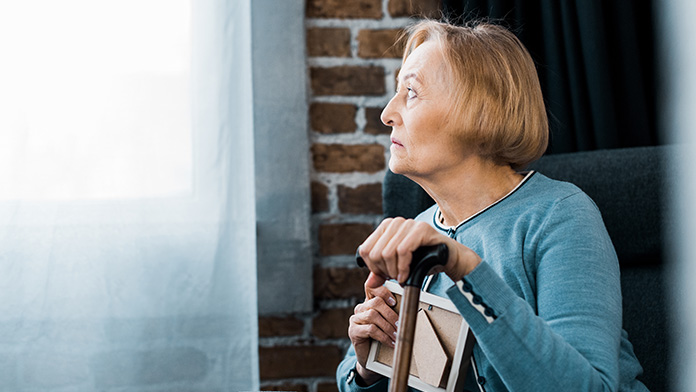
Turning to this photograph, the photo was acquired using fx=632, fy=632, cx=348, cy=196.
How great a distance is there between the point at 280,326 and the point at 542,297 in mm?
766

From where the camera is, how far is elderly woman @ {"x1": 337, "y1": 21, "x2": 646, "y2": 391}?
67cm

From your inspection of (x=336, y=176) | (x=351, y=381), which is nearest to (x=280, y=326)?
(x=336, y=176)

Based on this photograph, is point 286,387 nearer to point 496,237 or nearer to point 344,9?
point 496,237

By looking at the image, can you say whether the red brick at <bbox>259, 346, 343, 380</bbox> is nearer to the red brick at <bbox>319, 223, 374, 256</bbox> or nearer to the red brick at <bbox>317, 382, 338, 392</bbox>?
the red brick at <bbox>317, 382, 338, 392</bbox>

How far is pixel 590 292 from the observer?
0.76m

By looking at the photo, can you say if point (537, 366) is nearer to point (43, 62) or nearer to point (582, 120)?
point (582, 120)

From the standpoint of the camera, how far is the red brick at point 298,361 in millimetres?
1421

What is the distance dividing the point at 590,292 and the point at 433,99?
35 cm

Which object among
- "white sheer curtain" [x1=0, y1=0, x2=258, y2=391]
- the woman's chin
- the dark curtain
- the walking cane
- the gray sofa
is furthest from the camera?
the dark curtain

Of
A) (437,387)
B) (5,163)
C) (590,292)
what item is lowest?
(437,387)

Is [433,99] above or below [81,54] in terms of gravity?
below

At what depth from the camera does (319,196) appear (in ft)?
4.70

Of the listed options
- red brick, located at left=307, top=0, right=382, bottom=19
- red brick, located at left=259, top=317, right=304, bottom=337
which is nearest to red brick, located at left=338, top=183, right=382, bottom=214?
red brick, located at left=259, top=317, right=304, bottom=337

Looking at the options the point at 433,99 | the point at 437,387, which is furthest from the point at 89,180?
the point at 437,387
